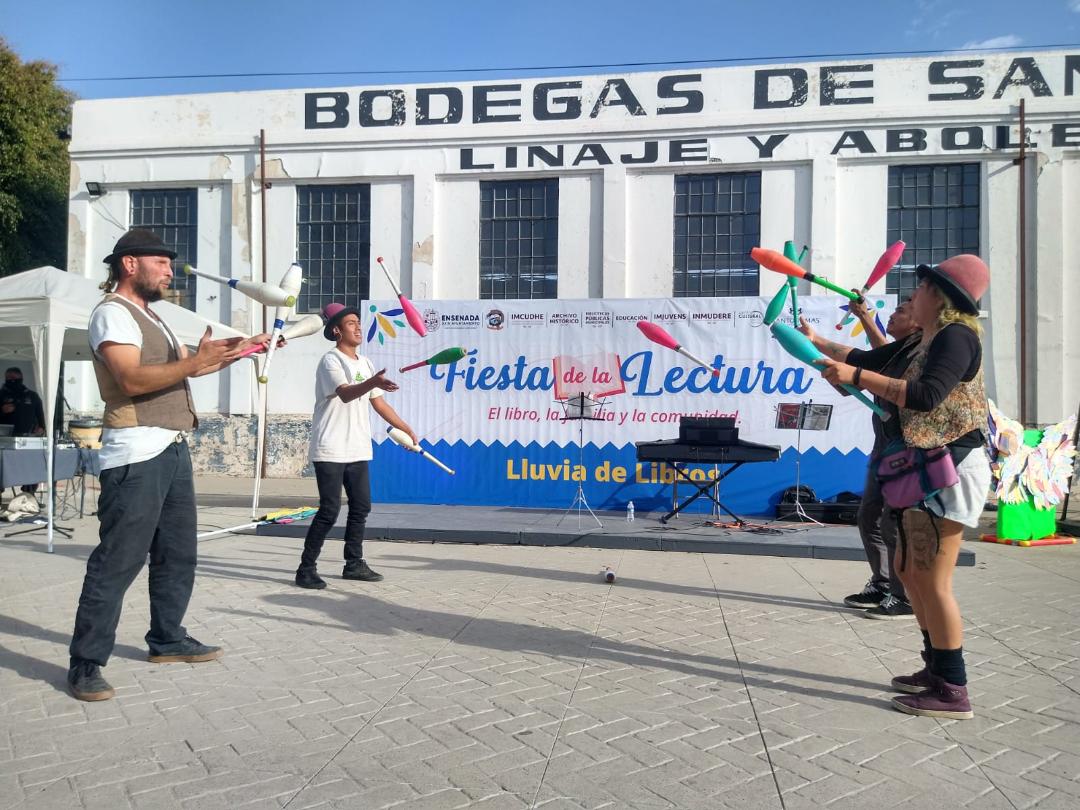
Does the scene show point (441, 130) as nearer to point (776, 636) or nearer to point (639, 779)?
point (776, 636)

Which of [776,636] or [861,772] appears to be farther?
[776,636]

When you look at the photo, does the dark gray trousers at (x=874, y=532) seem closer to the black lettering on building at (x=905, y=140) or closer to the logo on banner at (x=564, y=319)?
the logo on banner at (x=564, y=319)

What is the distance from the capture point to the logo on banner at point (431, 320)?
1227cm

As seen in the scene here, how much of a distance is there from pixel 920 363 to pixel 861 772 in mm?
1782

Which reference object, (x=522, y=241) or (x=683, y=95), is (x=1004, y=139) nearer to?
(x=683, y=95)

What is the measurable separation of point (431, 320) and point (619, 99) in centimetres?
890

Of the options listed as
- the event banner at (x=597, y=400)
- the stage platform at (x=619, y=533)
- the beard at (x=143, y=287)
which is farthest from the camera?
the event banner at (x=597, y=400)

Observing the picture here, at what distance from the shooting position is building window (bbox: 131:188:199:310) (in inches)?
801

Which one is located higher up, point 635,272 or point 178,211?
point 178,211

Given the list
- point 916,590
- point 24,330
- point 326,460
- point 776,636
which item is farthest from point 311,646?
point 24,330

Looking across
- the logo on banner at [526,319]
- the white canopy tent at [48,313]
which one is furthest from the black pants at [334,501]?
the logo on banner at [526,319]

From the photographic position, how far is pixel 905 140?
17.4m

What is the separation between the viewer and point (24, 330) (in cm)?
1124

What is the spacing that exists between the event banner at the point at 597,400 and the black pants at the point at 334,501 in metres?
4.36
